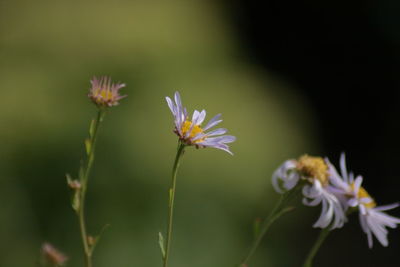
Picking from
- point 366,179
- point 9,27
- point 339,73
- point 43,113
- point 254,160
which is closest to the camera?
point 43,113

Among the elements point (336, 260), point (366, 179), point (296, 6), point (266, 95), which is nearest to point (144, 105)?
point (266, 95)

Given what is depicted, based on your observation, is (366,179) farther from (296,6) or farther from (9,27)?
(9,27)

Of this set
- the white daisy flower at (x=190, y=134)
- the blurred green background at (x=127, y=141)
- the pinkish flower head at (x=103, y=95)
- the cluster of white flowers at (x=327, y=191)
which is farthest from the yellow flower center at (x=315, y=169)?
the blurred green background at (x=127, y=141)

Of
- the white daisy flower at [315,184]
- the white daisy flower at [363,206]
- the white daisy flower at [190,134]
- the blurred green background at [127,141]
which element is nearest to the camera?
the white daisy flower at [190,134]

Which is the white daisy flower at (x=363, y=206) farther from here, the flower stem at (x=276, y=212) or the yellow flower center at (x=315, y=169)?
the flower stem at (x=276, y=212)

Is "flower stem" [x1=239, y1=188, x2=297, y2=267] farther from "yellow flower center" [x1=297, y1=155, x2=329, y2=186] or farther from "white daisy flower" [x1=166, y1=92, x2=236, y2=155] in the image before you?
"white daisy flower" [x1=166, y1=92, x2=236, y2=155]

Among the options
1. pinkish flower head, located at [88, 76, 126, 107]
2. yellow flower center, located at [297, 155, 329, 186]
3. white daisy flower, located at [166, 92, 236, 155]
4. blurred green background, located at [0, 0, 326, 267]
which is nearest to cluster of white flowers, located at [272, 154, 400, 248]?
yellow flower center, located at [297, 155, 329, 186]

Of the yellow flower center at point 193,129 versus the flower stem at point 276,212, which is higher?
the yellow flower center at point 193,129
